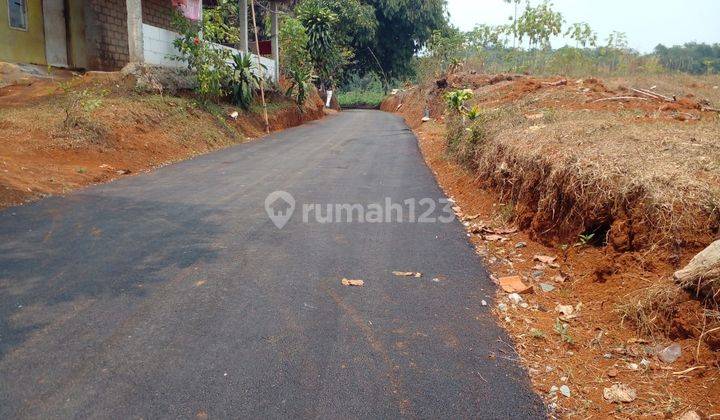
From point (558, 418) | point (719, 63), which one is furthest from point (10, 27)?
point (719, 63)

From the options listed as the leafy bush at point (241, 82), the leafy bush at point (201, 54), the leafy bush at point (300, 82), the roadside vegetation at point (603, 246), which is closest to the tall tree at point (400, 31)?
the leafy bush at point (300, 82)

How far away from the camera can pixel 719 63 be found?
1398 inches

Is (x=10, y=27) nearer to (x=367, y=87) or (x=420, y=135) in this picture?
(x=420, y=135)

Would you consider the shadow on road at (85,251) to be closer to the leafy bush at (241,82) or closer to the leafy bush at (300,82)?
the leafy bush at (241,82)

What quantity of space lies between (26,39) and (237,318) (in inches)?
539

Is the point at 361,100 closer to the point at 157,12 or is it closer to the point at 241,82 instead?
the point at 157,12

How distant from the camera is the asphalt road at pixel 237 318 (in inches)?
111

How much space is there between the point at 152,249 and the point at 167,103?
9.52 m

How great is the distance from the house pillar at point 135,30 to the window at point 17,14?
9.35 feet

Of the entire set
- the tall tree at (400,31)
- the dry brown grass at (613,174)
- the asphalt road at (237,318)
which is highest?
the tall tree at (400,31)

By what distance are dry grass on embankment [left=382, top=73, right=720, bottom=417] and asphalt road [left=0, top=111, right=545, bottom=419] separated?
41cm

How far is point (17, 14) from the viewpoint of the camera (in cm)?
1305

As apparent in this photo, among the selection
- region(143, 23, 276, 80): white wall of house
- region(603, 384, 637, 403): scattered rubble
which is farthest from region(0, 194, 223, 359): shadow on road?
region(143, 23, 276, 80): white wall of house

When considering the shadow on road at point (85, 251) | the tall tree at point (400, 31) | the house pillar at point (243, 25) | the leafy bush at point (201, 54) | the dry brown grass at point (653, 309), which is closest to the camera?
the dry brown grass at point (653, 309)
